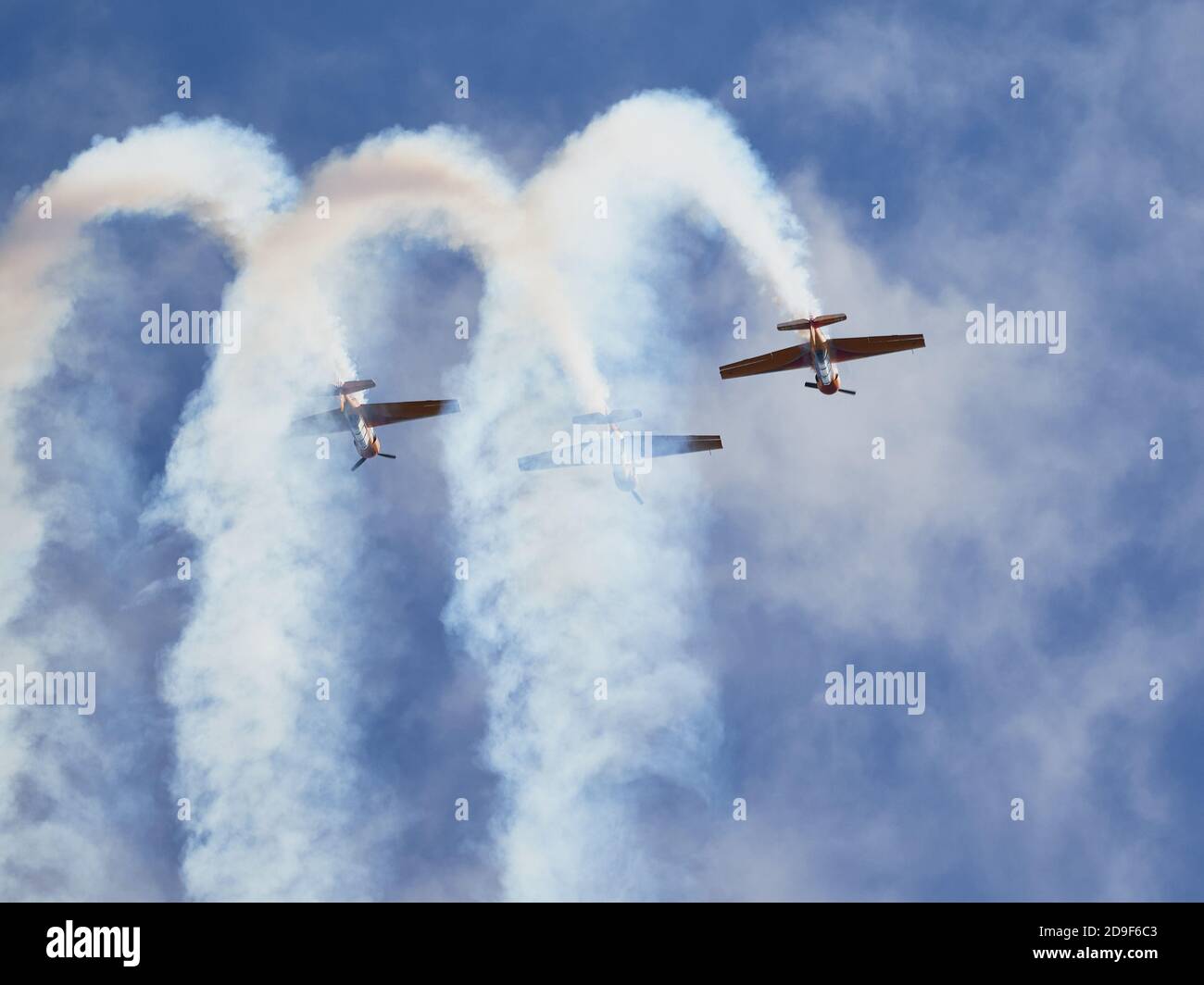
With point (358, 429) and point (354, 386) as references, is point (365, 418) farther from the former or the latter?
point (354, 386)

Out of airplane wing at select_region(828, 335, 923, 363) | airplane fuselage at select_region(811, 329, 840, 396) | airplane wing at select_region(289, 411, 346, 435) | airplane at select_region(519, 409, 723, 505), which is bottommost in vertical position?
airplane at select_region(519, 409, 723, 505)

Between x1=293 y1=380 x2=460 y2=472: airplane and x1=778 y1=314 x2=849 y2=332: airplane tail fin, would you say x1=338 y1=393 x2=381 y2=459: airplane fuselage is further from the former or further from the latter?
x1=778 y1=314 x2=849 y2=332: airplane tail fin

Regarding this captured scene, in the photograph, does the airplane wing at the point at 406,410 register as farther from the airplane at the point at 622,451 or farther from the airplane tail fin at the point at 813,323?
the airplane tail fin at the point at 813,323

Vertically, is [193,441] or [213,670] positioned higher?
[193,441]

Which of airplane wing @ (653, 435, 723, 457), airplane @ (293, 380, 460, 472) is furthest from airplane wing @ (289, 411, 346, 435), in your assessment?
airplane wing @ (653, 435, 723, 457)

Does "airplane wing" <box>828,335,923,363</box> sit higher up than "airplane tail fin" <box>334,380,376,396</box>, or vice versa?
"airplane wing" <box>828,335,923,363</box>
